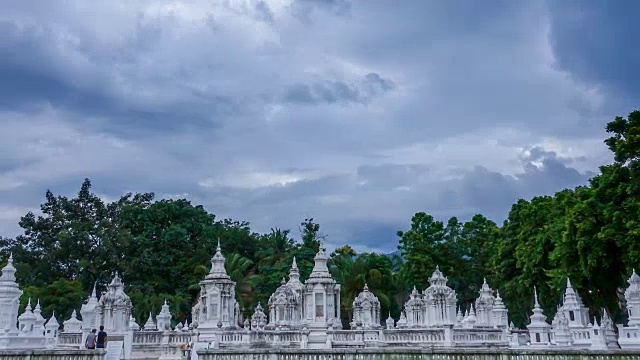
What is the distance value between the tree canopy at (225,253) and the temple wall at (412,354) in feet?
89.6

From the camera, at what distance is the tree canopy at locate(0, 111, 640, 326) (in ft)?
151

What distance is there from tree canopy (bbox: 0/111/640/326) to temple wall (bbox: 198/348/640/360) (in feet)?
89.6

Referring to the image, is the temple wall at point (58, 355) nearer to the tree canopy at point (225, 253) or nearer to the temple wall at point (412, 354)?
the temple wall at point (412, 354)

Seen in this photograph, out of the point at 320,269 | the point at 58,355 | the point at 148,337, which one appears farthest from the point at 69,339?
the point at 58,355

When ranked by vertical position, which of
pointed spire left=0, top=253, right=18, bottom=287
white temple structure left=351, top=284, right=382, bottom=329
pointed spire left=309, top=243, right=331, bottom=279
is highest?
pointed spire left=309, top=243, right=331, bottom=279

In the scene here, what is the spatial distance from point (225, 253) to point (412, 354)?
179ft

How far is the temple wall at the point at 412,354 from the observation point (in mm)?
12961

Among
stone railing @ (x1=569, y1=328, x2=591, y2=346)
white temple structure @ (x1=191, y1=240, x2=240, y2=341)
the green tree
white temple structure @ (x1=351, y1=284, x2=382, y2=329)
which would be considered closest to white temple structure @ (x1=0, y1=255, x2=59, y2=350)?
white temple structure @ (x1=191, y1=240, x2=240, y2=341)

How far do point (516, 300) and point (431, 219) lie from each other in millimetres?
14190

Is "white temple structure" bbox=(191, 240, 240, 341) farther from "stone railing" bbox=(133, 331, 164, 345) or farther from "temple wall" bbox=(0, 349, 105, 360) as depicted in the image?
"temple wall" bbox=(0, 349, 105, 360)

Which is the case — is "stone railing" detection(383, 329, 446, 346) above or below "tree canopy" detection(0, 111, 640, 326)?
below

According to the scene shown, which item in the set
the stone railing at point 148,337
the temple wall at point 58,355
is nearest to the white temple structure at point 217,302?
the stone railing at point 148,337

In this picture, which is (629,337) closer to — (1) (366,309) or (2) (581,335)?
(2) (581,335)

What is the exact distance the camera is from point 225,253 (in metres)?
66.8
